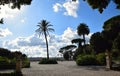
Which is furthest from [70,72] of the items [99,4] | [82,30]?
[82,30]

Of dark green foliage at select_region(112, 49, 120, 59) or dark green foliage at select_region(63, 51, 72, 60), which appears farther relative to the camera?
dark green foliage at select_region(63, 51, 72, 60)

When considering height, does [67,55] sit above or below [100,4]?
above

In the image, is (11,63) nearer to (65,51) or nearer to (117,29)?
(117,29)

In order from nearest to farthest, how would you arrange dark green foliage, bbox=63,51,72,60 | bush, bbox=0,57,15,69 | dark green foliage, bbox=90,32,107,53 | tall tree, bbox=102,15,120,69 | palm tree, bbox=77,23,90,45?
bush, bbox=0,57,15,69 < tall tree, bbox=102,15,120,69 < dark green foliage, bbox=90,32,107,53 < palm tree, bbox=77,23,90,45 < dark green foliage, bbox=63,51,72,60

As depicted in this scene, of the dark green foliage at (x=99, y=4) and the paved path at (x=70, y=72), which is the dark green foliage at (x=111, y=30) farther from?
the dark green foliage at (x=99, y=4)

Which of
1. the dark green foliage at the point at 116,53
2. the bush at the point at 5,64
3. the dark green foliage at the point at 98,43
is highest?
the dark green foliage at the point at 98,43

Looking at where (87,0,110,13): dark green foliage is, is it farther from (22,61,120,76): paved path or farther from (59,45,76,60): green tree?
(59,45,76,60): green tree

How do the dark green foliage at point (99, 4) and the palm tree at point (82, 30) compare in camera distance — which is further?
the palm tree at point (82, 30)

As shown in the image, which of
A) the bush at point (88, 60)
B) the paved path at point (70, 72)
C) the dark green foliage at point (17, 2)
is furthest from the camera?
the bush at point (88, 60)

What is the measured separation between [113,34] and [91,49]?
9390mm

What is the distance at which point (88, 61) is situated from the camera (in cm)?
5159

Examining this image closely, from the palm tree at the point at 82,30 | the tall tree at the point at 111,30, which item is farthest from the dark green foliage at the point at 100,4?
the palm tree at the point at 82,30

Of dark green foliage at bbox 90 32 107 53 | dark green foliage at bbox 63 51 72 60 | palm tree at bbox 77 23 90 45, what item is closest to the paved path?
dark green foliage at bbox 90 32 107 53

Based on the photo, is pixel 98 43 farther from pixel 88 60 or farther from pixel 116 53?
pixel 88 60
